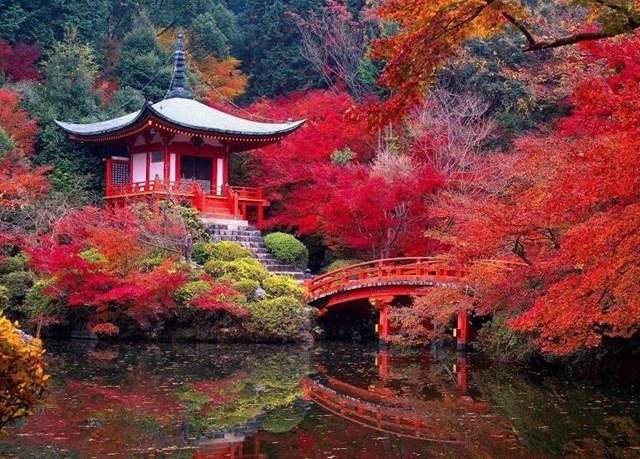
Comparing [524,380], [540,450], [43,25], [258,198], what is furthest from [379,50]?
Answer: [43,25]

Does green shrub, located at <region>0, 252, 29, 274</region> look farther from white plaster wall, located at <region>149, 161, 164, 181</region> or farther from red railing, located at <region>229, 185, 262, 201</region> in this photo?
red railing, located at <region>229, 185, 262, 201</region>

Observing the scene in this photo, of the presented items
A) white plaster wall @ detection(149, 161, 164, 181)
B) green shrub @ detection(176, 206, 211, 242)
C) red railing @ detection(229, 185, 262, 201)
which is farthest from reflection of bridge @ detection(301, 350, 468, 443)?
white plaster wall @ detection(149, 161, 164, 181)

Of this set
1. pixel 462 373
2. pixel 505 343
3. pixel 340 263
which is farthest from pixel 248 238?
pixel 462 373

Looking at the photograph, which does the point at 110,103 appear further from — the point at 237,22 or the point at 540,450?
the point at 540,450

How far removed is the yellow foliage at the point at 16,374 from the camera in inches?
208

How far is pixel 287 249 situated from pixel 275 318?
4.40 metres

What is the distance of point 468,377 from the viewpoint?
14156 mm

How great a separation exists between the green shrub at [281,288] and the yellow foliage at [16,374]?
13148 millimetres

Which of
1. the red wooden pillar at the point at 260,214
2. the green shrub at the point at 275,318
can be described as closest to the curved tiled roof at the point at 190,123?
the red wooden pillar at the point at 260,214

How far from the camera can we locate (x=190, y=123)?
23.8 metres

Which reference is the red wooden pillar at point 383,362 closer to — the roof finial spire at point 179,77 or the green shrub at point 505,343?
the green shrub at point 505,343

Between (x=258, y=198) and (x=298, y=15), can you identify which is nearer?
(x=258, y=198)

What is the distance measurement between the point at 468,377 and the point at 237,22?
26.2m

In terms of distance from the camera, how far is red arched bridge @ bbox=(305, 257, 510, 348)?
699 inches
